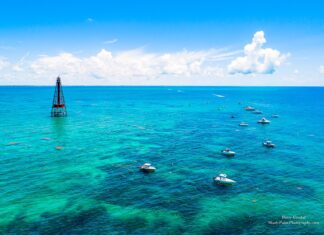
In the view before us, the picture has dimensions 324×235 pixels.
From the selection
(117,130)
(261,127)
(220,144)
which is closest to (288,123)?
(261,127)

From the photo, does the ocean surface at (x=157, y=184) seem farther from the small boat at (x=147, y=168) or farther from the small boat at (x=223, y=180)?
the small boat at (x=223, y=180)

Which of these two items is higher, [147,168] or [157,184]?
[147,168]

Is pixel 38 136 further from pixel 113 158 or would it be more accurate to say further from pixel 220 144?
pixel 220 144

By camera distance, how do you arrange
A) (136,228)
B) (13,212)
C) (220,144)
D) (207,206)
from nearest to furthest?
(136,228), (13,212), (207,206), (220,144)

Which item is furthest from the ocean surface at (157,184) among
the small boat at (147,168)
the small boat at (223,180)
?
the small boat at (223,180)

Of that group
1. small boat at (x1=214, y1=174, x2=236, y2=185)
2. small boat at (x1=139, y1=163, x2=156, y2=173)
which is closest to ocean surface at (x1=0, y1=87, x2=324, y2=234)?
small boat at (x1=139, y1=163, x2=156, y2=173)

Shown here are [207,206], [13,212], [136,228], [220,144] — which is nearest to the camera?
[136,228]

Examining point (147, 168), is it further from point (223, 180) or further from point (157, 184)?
point (223, 180)

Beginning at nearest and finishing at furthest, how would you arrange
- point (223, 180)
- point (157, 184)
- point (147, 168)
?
1. point (223, 180)
2. point (157, 184)
3. point (147, 168)

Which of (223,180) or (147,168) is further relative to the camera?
(147,168)

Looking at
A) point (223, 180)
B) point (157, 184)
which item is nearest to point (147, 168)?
point (157, 184)

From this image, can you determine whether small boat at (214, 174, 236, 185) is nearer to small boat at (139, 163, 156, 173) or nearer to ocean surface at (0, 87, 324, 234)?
ocean surface at (0, 87, 324, 234)
